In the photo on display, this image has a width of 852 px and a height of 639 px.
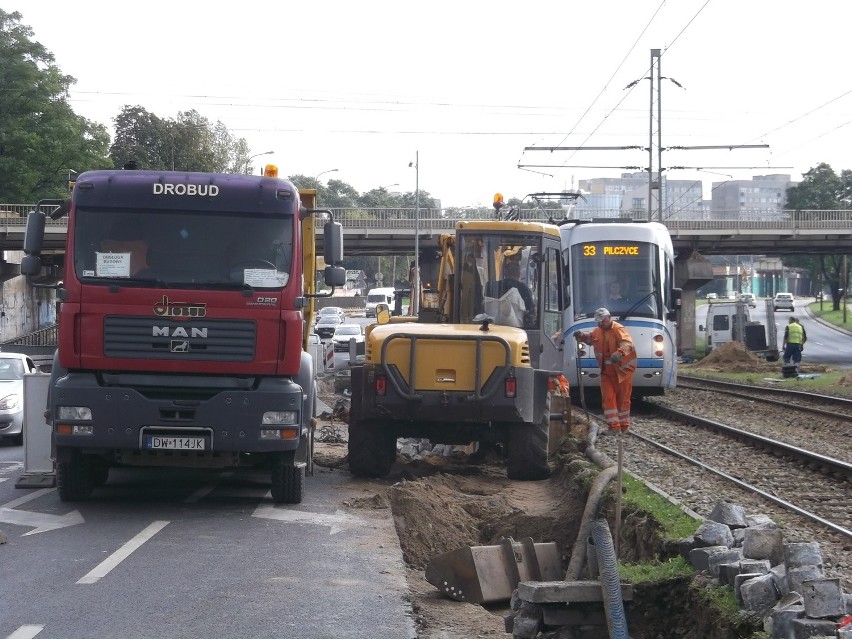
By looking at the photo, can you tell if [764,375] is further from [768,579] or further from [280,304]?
[768,579]

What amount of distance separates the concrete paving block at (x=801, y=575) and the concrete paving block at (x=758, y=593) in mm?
265

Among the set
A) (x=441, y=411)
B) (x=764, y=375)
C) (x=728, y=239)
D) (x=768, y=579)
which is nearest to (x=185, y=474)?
(x=441, y=411)

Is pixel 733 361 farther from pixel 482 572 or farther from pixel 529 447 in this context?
pixel 482 572

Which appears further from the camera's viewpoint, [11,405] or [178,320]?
[11,405]

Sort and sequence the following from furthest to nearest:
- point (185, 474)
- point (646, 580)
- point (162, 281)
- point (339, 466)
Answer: point (339, 466)
point (185, 474)
point (162, 281)
point (646, 580)

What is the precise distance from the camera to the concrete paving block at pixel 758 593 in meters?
6.33

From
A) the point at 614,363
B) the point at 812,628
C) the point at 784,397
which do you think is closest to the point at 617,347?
the point at 614,363

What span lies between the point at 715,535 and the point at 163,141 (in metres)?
68.8

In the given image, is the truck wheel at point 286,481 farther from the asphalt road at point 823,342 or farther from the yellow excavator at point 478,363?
the asphalt road at point 823,342

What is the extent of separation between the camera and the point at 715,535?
25.3 feet

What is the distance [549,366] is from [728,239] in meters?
44.9

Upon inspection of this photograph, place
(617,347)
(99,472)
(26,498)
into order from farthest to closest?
(99,472) → (26,498) → (617,347)

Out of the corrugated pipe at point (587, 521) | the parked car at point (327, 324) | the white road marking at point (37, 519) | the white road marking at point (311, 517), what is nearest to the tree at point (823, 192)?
the parked car at point (327, 324)

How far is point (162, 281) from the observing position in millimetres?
10938
